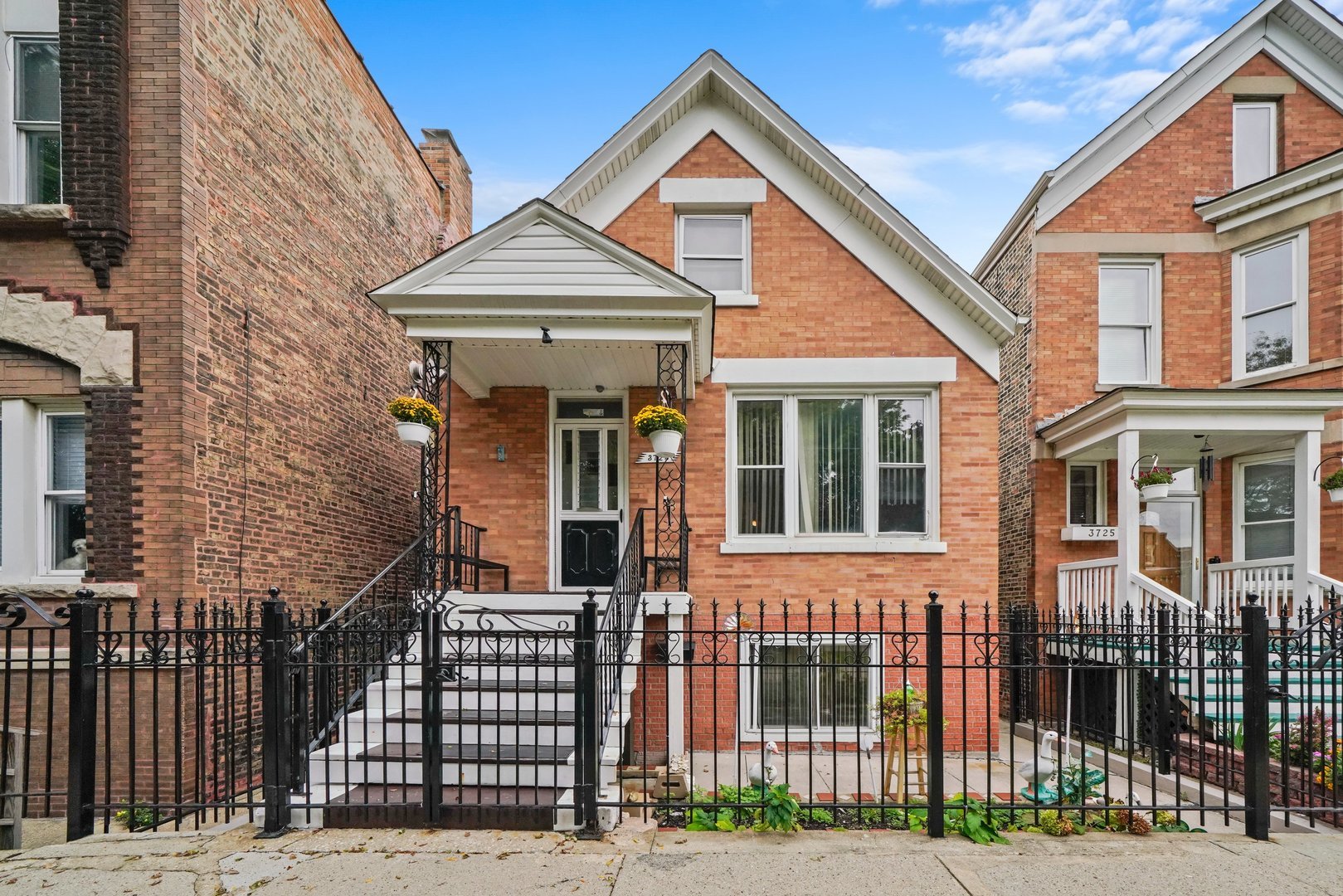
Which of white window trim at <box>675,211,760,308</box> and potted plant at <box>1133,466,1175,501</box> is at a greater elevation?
white window trim at <box>675,211,760,308</box>

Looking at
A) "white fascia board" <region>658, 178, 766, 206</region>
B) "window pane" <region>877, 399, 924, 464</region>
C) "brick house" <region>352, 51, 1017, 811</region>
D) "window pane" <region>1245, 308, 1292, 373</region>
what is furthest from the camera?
"window pane" <region>1245, 308, 1292, 373</region>

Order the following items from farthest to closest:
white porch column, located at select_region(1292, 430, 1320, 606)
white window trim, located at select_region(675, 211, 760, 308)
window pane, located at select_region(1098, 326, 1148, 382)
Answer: window pane, located at select_region(1098, 326, 1148, 382) < white window trim, located at select_region(675, 211, 760, 308) < white porch column, located at select_region(1292, 430, 1320, 606)

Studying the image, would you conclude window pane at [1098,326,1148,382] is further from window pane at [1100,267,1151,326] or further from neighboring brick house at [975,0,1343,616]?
window pane at [1100,267,1151,326]

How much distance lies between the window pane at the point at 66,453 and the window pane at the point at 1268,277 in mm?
15374

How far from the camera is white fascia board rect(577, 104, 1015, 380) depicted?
32.1 ft

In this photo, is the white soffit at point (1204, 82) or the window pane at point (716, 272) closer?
the window pane at point (716, 272)

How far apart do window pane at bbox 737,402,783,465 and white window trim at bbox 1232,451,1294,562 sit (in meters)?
7.16

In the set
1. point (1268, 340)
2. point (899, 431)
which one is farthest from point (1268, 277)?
point (899, 431)

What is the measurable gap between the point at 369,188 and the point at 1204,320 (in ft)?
43.3

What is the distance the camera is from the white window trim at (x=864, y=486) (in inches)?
375

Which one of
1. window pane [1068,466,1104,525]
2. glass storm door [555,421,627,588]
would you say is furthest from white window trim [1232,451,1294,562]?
glass storm door [555,421,627,588]

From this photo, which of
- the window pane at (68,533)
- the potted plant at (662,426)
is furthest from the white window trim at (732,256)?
the window pane at (68,533)

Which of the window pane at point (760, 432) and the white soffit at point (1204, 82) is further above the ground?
the white soffit at point (1204, 82)

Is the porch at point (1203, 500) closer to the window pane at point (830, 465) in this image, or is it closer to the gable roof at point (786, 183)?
the gable roof at point (786, 183)
